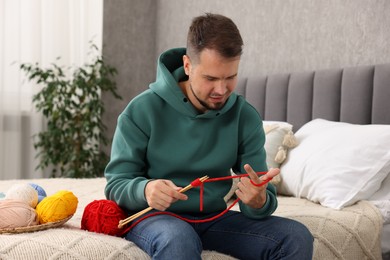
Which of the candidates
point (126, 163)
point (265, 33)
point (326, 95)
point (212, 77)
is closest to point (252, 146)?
point (212, 77)

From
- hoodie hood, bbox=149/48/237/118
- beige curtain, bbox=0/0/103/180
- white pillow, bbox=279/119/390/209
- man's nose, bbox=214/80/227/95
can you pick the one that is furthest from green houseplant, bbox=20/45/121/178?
man's nose, bbox=214/80/227/95

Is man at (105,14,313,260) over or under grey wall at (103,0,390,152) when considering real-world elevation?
under

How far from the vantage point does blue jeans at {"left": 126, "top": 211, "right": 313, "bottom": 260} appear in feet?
4.31

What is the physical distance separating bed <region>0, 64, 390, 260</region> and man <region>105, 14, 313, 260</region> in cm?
10

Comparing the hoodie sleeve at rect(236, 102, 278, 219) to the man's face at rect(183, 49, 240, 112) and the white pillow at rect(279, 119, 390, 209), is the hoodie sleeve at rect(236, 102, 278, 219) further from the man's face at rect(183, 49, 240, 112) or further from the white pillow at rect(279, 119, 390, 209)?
the white pillow at rect(279, 119, 390, 209)

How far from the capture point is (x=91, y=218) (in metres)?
1.51

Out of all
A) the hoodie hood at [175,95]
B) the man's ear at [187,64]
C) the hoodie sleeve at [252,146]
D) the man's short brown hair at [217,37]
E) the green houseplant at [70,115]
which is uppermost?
the man's short brown hair at [217,37]

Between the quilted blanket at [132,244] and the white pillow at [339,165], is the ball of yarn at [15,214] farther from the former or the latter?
the white pillow at [339,165]

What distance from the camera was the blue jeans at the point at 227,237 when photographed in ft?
4.31

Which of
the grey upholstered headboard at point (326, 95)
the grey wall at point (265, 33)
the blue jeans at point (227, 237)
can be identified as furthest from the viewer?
the grey wall at point (265, 33)

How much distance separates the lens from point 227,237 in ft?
4.96

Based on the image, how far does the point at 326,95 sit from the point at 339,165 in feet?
1.87

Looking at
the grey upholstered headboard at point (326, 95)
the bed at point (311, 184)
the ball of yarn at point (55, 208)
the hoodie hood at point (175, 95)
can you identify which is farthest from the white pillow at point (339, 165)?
the ball of yarn at point (55, 208)

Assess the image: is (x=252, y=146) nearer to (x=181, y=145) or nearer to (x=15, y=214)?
(x=181, y=145)
